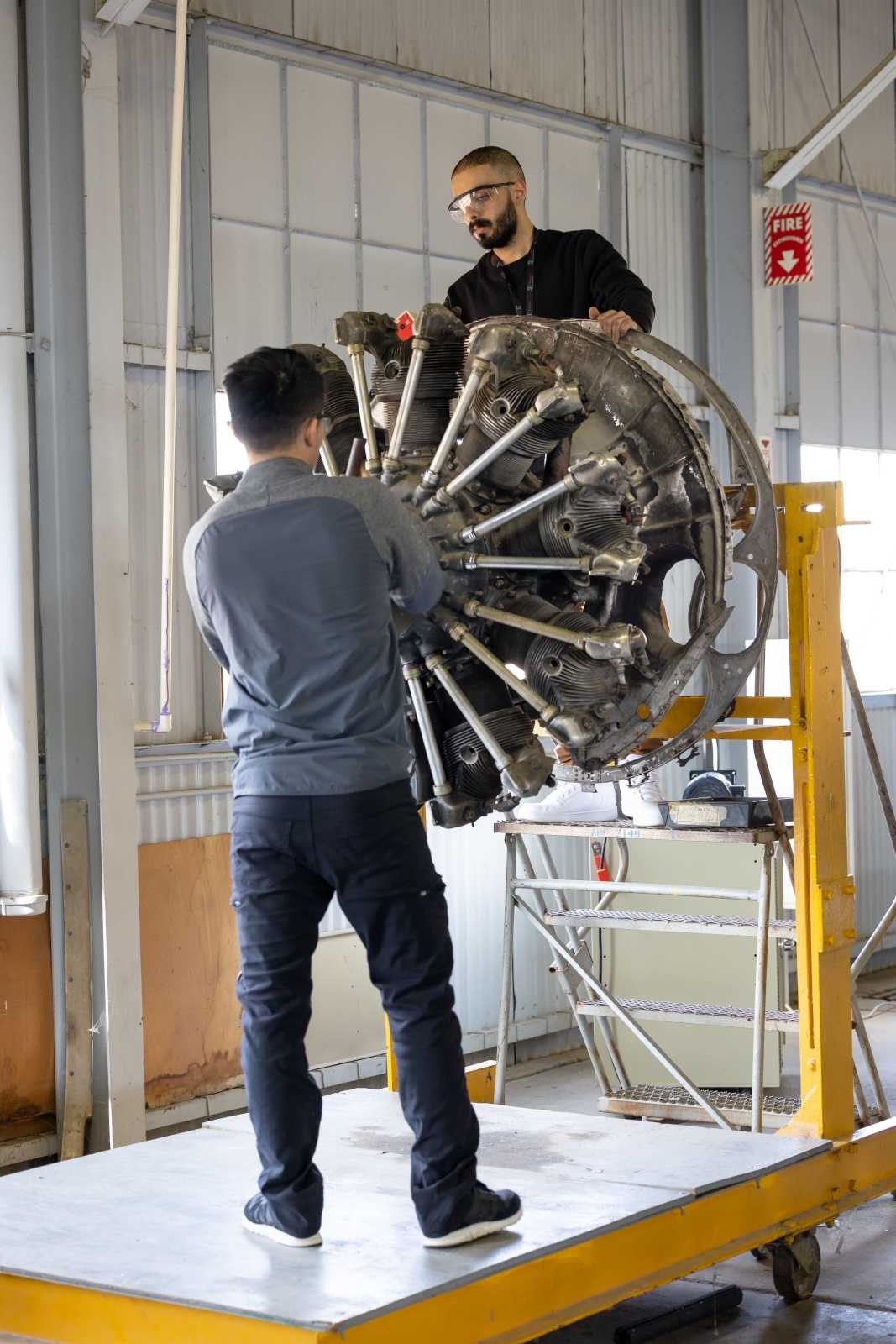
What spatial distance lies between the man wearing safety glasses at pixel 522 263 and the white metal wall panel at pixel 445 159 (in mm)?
2820

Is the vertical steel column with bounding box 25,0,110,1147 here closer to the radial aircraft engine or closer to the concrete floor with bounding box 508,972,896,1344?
the radial aircraft engine

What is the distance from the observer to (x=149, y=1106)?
21.1 ft

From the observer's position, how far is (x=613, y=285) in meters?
4.65

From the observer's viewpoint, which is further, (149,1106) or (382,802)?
(149,1106)

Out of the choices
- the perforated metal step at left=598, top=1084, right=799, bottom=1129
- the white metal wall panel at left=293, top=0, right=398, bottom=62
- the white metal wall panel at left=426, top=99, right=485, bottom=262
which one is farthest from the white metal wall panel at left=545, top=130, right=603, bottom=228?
the perforated metal step at left=598, top=1084, right=799, bottom=1129

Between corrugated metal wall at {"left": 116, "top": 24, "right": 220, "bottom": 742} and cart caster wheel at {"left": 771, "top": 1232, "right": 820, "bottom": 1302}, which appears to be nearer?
cart caster wheel at {"left": 771, "top": 1232, "right": 820, "bottom": 1302}

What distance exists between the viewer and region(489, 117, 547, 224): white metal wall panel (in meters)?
7.89

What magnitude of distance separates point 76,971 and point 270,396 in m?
3.44

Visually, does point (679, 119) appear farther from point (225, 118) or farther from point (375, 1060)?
point (375, 1060)

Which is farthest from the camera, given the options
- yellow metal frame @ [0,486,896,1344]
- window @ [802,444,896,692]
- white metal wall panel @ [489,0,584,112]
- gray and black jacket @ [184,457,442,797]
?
window @ [802,444,896,692]

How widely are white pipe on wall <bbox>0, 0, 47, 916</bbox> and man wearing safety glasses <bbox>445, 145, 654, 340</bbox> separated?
1936 mm

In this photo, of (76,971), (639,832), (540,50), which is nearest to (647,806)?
(639,832)

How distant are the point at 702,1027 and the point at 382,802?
424 centimetres

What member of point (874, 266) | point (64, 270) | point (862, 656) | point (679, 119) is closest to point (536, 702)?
point (64, 270)
